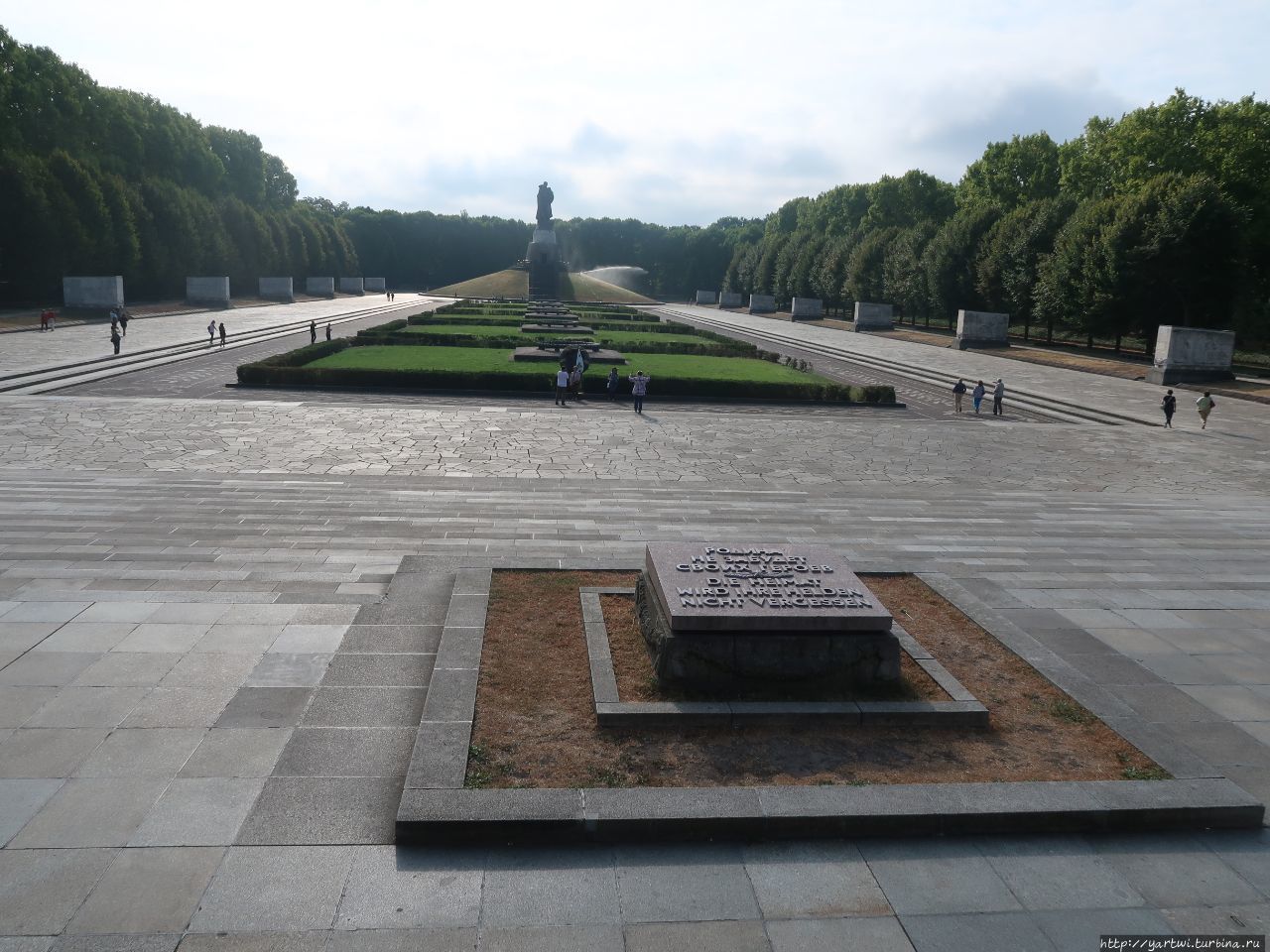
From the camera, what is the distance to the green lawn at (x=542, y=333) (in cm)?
4569

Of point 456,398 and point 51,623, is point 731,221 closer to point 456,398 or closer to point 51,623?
point 456,398

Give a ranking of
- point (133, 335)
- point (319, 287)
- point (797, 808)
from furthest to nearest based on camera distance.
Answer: point (319, 287) < point (133, 335) < point (797, 808)

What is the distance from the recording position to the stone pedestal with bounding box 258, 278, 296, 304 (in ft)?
251

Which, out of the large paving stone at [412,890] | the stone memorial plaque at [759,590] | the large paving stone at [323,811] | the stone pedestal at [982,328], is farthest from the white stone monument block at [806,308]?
the large paving stone at [412,890]

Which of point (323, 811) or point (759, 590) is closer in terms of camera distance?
point (323, 811)

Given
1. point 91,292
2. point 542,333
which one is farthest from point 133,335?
point 542,333

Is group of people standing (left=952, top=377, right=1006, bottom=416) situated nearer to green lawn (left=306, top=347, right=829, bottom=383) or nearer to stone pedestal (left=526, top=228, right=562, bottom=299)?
green lawn (left=306, top=347, right=829, bottom=383)

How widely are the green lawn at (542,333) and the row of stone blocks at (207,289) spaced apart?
54.5 feet

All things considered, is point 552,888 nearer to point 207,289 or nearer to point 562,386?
point 562,386

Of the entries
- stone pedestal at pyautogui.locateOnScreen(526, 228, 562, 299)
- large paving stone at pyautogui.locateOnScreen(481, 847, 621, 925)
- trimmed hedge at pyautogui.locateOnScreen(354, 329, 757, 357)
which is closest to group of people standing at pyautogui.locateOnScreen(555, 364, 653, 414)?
trimmed hedge at pyautogui.locateOnScreen(354, 329, 757, 357)

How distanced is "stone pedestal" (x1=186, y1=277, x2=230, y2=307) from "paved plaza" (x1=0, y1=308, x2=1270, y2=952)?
5031 centimetres

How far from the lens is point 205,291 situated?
6469cm

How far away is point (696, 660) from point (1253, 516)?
514 inches

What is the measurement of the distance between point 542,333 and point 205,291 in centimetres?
3167
